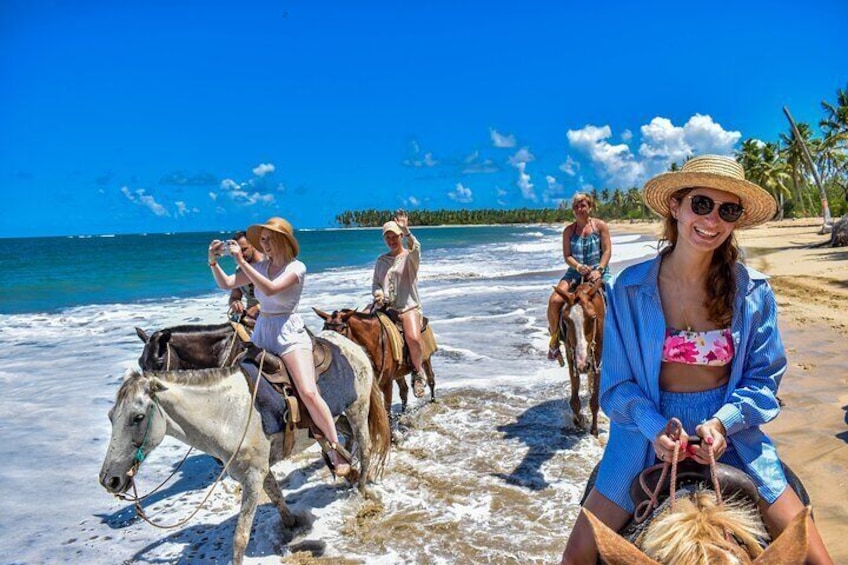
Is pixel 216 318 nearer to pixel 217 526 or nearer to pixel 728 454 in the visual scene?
pixel 217 526

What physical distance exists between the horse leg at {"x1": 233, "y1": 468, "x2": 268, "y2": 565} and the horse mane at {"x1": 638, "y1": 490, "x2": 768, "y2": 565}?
115 inches

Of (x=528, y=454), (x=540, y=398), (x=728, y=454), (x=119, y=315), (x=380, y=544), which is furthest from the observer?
(x=119, y=315)

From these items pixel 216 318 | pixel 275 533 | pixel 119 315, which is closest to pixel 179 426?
pixel 275 533

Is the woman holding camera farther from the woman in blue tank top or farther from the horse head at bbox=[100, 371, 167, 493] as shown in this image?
the woman in blue tank top

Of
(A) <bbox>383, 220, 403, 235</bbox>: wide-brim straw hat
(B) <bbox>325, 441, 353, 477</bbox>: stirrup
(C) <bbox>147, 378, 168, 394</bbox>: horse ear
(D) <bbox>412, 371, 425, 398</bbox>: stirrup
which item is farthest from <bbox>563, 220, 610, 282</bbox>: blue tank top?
(C) <bbox>147, 378, 168, 394</bbox>: horse ear

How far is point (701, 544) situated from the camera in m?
1.54

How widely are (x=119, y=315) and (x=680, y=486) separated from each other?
63.5 ft

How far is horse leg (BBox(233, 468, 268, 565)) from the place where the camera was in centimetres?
374

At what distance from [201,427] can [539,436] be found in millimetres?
4103

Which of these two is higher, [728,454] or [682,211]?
[682,211]

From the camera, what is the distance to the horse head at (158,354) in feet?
16.6

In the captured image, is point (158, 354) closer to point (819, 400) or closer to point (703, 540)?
point (703, 540)

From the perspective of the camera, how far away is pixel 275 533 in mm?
4586

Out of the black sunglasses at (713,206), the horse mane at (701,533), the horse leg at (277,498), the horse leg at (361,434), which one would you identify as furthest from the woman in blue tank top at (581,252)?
the horse mane at (701,533)
